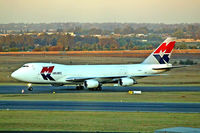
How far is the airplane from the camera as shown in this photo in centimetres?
5916

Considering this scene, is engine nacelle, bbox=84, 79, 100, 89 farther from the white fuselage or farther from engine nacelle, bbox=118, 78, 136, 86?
engine nacelle, bbox=118, 78, 136, 86

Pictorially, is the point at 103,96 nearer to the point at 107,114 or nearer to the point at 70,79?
the point at 70,79

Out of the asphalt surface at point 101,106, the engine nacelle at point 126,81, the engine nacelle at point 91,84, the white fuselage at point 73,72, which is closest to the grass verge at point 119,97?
the asphalt surface at point 101,106

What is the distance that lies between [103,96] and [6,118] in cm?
1926

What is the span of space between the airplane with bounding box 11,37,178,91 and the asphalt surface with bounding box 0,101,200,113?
14.2 meters

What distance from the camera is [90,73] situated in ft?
201

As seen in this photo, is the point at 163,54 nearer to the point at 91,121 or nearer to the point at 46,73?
the point at 46,73

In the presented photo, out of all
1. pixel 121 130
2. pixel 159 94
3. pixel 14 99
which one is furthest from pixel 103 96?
pixel 121 130

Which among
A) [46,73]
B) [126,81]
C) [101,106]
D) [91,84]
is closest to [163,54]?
[126,81]

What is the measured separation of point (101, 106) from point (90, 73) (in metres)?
19.7

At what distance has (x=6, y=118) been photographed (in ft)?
111

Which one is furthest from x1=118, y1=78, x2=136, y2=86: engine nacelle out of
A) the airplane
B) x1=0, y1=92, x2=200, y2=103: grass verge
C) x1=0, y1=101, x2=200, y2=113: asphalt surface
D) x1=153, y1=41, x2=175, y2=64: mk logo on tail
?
x1=0, y1=101, x2=200, y2=113: asphalt surface

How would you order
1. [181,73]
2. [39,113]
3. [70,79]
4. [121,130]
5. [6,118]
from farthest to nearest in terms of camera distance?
[181,73]
[70,79]
[39,113]
[6,118]
[121,130]

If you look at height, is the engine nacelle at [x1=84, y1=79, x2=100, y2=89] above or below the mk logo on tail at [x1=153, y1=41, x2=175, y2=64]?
below
